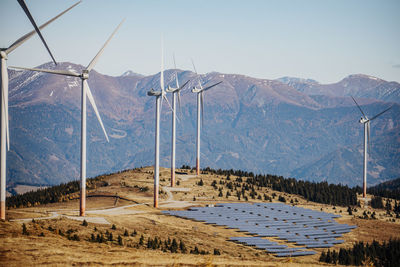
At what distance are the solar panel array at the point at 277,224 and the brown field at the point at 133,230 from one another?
2.31 metres

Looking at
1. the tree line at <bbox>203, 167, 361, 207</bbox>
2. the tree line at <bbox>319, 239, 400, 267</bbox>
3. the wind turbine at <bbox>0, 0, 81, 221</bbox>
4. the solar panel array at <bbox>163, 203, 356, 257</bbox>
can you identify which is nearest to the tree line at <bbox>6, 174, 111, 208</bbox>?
the solar panel array at <bbox>163, 203, 356, 257</bbox>

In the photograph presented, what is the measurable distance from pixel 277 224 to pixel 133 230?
99.9ft

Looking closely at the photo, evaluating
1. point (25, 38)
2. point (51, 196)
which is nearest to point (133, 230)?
point (25, 38)

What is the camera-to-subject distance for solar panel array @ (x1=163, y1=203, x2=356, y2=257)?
82625 millimetres

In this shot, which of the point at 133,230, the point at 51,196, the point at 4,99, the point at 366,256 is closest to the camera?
the point at 4,99

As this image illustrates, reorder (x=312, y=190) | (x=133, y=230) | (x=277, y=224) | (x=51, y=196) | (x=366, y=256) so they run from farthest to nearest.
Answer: (x=312, y=190)
(x=51, y=196)
(x=277, y=224)
(x=133, y=230)
(x=366, y=256)

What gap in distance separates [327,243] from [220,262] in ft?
106

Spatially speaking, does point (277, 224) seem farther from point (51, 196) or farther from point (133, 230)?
point (51, 196)

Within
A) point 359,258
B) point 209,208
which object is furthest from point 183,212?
point 359,258

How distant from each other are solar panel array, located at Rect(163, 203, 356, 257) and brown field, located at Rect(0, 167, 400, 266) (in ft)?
7.58

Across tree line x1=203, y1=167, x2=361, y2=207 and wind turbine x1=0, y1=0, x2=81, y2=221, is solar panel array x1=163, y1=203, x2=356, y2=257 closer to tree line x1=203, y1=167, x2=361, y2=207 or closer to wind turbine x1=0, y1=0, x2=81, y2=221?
tree line x1=203, y1=167, x2=361, y2=207

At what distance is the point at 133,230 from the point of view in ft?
259

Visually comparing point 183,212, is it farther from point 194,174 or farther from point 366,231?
point 194,174

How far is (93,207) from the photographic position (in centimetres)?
10656
